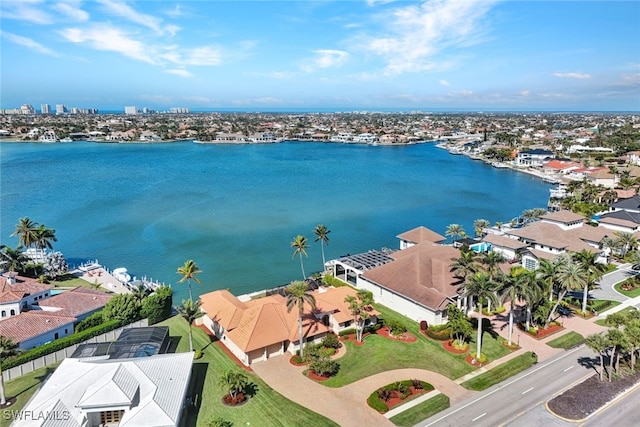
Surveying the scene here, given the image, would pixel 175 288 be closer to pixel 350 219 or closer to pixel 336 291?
pixel 336 291

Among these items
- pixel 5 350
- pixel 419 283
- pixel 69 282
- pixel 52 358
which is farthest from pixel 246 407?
pixel 69 282

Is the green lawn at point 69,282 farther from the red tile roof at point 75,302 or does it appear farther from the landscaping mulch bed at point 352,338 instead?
the landscaping mulch bed at point 352,338

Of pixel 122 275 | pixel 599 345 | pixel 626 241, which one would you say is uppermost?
pixel 599 345

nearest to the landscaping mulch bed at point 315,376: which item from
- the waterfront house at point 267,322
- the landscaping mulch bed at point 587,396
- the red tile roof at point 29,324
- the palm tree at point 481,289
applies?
the waterfront house at point 267,322

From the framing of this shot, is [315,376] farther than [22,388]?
Yes

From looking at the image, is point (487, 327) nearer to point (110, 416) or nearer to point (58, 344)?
point (110, 416)

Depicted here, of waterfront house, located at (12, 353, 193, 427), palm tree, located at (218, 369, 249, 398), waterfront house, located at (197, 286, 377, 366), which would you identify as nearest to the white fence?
waterfront house, located at (12, 353, 193, 427)

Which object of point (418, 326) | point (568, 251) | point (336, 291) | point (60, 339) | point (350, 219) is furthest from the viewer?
point (350, 219)

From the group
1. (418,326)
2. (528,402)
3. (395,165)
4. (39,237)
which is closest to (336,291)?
(418,326)
